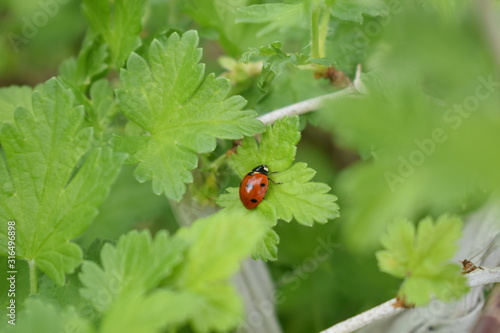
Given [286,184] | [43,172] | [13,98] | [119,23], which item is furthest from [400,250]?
[13,98]

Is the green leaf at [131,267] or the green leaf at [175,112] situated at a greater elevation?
the green leaf at [175,112]

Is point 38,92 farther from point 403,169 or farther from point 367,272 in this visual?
point 367,272

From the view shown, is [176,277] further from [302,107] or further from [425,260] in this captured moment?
[302,107]

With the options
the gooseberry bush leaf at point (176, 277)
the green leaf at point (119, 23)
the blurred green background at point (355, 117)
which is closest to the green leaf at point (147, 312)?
the gooseberry bush leaf at point (176, 277)

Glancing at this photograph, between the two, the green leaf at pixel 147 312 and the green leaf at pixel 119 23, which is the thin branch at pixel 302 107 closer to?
the green leaf at pixel 119 23

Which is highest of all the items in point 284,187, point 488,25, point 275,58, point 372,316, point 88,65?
point 488,25

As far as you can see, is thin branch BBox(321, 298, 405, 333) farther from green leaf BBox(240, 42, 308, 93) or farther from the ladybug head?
green leaf BBox(240, 42, 308, 93)

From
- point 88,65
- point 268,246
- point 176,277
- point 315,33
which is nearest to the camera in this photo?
point 176,277
